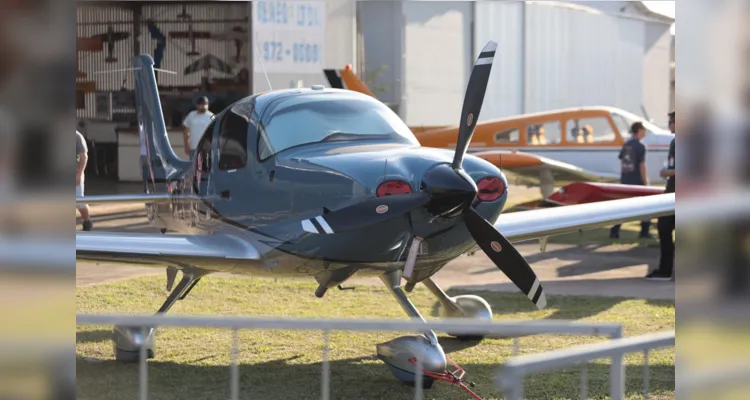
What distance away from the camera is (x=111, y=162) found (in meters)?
25.9

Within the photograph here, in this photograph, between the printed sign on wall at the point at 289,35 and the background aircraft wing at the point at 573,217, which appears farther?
the printed sign on wall at the point at 289,35

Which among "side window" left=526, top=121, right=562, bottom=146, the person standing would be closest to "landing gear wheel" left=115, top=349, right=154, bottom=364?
the person standing

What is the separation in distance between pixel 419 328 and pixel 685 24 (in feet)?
5.29

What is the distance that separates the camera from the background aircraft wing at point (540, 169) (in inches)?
627

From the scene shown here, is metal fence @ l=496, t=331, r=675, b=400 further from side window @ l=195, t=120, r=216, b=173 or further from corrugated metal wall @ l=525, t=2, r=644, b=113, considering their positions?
corrugated metal wall @ l=525, t=2, r=644, b=113

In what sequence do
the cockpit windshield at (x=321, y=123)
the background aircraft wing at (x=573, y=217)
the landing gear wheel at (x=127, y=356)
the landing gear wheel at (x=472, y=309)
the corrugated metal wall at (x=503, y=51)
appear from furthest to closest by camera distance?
the corrugated metal wall at (x=503, y=51) < the landing gear wheel at (x=472, y=309) < the background aircraft wing at (x=573, y=217) < the landing gear wheel at (x=127, y=356) < the cockpit windshield at (x=321, y=123)

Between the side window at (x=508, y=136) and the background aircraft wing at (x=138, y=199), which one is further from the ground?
the side window at (x=508, y=136)

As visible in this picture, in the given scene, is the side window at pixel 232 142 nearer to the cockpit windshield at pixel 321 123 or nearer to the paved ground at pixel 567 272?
the cockpit windshield at pixel 321 123

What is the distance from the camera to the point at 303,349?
275 inches

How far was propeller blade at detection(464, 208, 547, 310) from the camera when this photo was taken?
579 centimetres

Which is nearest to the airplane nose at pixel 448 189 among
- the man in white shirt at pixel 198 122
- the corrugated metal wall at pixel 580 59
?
the man in white shirt at pixel 198 122

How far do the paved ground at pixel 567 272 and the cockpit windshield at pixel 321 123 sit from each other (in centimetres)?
360

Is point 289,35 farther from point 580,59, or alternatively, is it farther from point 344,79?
point 580,59

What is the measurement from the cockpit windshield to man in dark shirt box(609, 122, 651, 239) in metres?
7.34
